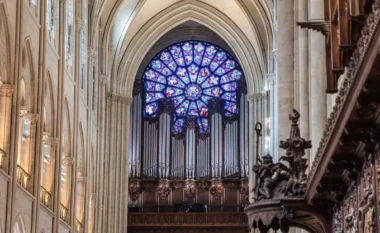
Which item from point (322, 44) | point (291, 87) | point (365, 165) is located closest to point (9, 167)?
point (291, 87)

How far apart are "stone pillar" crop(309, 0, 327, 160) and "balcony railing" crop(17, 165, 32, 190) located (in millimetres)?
9116

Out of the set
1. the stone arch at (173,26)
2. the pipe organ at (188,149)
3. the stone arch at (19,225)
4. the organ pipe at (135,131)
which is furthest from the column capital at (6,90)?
the organ pipe at (135,131)

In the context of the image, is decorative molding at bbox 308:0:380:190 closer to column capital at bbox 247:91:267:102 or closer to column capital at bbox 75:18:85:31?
→ column capital at bbox 75:18:85:31

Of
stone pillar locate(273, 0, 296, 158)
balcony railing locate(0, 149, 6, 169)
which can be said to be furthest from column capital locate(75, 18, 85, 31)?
stone pillar locate(273, 0, 296, 158)

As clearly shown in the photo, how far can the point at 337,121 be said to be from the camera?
9.28m

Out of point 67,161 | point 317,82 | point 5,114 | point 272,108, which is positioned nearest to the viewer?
point 317,82

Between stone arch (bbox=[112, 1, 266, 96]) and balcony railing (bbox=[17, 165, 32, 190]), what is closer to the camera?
balcony railing (bbox=[17, 165, 32, 190])

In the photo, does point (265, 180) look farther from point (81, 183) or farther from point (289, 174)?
point (81, 183)

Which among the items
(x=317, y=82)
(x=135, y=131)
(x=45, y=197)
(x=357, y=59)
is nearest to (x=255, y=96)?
(x=135, y=131)

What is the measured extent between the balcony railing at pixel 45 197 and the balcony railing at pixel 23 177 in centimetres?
195

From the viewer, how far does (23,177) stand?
2462 centimetres

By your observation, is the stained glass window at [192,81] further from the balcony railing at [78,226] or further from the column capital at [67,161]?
Result: the column capital at [67,161]

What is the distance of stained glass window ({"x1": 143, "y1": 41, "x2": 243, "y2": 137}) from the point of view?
4662cm

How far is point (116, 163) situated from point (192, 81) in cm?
749
